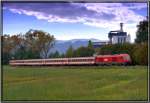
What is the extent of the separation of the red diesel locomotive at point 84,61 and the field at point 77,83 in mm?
53

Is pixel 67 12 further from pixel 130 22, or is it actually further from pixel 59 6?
pixel 130 22

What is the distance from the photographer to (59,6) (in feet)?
20.0

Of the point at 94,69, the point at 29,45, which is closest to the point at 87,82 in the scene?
the point at 94,69

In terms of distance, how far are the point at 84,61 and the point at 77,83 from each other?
247 mm

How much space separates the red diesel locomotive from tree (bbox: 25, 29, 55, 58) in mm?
99

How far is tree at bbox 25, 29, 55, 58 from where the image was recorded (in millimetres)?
6223

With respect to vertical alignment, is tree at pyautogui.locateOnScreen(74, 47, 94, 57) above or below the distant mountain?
below

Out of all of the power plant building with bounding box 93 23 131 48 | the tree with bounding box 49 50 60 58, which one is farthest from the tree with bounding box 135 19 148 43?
the tree with bounding box 49 50 60 58

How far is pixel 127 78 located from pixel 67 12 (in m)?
0.94

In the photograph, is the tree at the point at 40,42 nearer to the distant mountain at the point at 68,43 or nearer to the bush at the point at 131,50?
the distant mountain at the point at 68,43

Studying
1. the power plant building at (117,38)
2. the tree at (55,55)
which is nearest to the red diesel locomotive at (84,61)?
the tree at (55,55)

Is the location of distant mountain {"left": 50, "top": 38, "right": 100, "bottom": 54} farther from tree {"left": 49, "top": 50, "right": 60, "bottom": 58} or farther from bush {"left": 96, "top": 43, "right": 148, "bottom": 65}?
bush {"left": 96, "top": 43, "right": 148, "bottom": 65}

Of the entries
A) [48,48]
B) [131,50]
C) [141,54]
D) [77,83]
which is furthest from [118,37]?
[48,48]

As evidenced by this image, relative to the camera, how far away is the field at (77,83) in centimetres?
616
